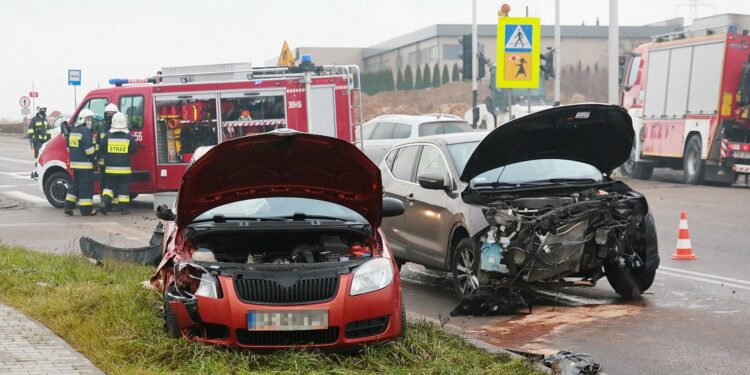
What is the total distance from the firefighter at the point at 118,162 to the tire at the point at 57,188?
4.64ft

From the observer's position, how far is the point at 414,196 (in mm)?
10703

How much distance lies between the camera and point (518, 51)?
27.8m

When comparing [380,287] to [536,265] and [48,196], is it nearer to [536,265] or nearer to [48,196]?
[536,265]

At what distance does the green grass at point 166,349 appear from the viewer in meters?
6.52

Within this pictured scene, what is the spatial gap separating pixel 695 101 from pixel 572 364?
19.8 m

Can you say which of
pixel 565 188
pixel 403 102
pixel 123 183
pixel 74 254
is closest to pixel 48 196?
pixel 123 183

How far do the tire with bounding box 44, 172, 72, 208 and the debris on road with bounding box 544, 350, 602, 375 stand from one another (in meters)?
15.6

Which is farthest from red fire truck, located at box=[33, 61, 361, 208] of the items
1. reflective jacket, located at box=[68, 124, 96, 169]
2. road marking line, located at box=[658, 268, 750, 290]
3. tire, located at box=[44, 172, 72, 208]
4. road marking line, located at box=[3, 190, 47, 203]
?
road marking line, located at box=[658, 268, 750, 290]

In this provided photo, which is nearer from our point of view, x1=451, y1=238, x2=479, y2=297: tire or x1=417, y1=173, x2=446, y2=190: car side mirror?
x1=451, y1=238, x2=479, y2=297: tire

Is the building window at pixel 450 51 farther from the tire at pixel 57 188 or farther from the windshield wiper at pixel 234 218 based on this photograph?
the windshield wiper at pixel 234 218

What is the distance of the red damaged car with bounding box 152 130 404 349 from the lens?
22.0 ft

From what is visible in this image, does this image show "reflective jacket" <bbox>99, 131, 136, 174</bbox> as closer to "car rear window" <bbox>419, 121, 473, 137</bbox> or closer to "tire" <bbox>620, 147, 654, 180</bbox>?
"car rear window" <bbox>419, 121, 473, 137</bbox>

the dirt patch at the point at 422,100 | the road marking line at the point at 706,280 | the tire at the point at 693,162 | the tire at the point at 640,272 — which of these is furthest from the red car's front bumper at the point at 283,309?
the dirt patch at the point at 422,100

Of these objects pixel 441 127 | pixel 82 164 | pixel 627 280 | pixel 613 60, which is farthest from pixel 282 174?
pixel 613 60
